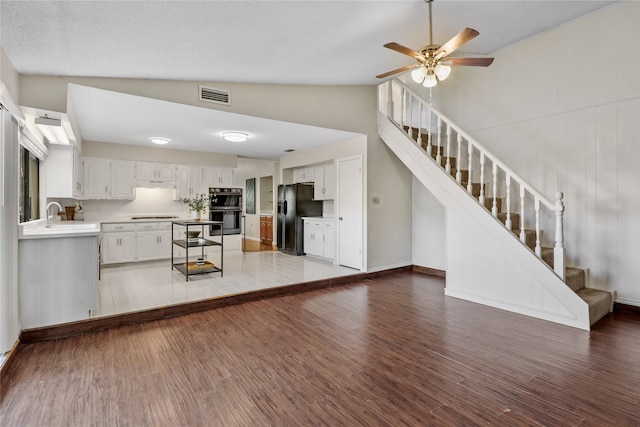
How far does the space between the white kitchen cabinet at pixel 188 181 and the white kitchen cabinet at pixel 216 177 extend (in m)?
0.10

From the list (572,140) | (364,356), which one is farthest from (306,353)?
(572,140)

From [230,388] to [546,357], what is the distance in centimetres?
256

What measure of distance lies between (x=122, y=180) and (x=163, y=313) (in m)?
4.08

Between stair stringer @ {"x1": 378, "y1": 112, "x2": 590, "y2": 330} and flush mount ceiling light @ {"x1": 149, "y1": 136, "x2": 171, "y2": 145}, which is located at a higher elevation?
flush mount ceiling light @ {"x1": 149, "y1": 136, "x2": 171, "y2": 145}

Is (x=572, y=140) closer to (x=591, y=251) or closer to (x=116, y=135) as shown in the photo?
(x=591, y=251)

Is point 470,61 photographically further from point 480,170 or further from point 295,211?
point 295,211

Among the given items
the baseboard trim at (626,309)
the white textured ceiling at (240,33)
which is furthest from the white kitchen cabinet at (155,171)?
the baseboard trim at (626,309)

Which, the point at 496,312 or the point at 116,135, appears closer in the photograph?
the point at 496,312

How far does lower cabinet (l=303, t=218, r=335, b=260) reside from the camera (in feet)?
21.0

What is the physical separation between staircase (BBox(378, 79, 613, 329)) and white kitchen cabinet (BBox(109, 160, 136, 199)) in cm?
520

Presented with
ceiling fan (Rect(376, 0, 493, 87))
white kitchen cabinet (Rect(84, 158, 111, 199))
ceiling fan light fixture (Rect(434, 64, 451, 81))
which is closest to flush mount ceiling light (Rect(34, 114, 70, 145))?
white kitchen cabinet (Rect(84, 158, 111, 199))

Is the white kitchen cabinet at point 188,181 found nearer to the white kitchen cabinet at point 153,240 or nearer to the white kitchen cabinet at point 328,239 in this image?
the white kitchen cabinet at point 153,240

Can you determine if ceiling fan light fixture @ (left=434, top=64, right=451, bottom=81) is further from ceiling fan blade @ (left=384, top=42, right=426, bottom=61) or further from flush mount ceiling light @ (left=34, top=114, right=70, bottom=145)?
flush mount ceiling light @ (left=34, top=114, right=70, bottom=145)

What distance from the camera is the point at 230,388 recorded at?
214cm
